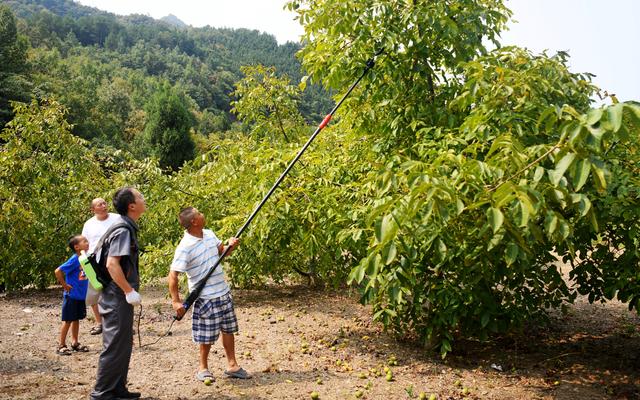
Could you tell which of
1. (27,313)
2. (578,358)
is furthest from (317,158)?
(27,313)

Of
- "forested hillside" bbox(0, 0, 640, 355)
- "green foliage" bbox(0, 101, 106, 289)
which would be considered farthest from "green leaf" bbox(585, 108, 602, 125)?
"green foliage" bbox(0, 101, 106, 289)

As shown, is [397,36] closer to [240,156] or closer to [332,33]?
[332,33]

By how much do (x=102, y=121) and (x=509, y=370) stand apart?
2071 inches

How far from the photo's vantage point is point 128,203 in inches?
155

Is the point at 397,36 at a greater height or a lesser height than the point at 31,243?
greater

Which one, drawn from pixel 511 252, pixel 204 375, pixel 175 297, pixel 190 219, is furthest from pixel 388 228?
pixel 204 375

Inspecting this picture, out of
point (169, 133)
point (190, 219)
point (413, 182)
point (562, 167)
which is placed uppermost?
point (169, 133)

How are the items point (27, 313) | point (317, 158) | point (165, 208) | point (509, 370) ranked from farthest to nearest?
point (165, 208)
point (27, 313)
point (317, 158)
point (509, 370)

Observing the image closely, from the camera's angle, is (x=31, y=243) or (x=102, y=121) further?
(x=102, y=121)

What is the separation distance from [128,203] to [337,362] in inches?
103

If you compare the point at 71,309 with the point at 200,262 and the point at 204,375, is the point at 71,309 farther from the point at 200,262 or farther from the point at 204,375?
the point at 200,262

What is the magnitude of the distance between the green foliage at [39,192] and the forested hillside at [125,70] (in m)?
1.14

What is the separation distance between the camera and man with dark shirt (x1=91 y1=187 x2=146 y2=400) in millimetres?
3729

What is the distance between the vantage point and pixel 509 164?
11.6 feet
